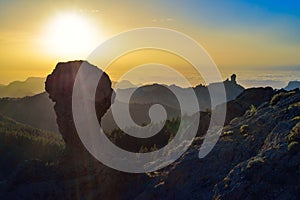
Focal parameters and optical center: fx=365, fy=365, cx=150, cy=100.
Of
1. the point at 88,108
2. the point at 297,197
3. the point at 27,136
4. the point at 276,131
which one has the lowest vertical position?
the point at 27,136

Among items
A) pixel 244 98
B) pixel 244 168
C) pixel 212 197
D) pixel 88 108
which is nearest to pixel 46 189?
pixel 88 108

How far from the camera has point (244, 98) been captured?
65.0m

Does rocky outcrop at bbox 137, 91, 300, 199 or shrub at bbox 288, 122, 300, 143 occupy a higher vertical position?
shrub at bbox 288, 122, 300, 143

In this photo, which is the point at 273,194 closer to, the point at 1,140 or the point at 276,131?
the point at 276,131

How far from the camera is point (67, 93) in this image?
190 feet

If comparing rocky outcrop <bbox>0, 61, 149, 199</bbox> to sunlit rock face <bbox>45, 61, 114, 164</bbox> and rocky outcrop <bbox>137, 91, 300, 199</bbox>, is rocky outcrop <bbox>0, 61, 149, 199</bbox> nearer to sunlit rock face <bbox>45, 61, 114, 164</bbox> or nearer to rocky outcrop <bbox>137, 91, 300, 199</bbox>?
sunlit rock face <bbox>45, 61, 114, 164</bbox>

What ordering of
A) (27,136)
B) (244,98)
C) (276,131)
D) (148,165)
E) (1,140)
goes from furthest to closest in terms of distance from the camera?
(27,136)
(1,140)
(244,98)
(148,165)
(276,131)

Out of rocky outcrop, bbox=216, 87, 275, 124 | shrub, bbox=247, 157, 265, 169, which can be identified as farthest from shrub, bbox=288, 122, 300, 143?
rocky outcrop, bbox=216, 87, 275, 124

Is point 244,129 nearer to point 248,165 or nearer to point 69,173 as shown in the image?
point 248,165

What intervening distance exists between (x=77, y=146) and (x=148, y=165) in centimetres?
1394

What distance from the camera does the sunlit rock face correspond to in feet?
190

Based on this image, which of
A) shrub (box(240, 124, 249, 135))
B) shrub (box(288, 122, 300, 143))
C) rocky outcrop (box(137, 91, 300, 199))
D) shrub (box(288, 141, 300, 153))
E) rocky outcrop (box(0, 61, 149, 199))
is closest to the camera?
rocky outcrop (box(137, 91, 300, 199))

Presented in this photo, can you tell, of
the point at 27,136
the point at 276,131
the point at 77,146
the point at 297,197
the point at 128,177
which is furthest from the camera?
the point at 27,136

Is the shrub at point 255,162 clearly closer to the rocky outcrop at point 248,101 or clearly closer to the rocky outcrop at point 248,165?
the rocky outcrop at point 248,165
